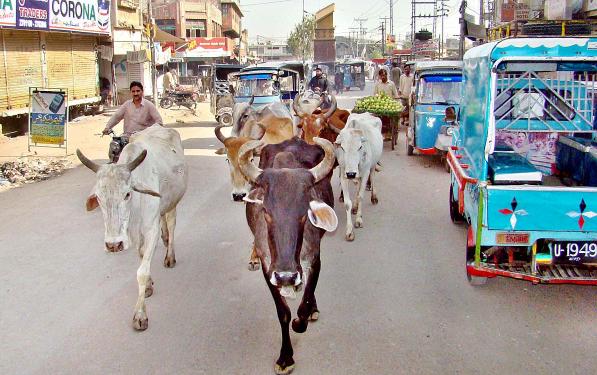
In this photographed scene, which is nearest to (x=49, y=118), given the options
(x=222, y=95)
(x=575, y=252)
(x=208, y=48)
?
(x=222, y=95)

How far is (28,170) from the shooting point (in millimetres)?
11516

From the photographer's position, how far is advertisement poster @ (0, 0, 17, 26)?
1565 cm

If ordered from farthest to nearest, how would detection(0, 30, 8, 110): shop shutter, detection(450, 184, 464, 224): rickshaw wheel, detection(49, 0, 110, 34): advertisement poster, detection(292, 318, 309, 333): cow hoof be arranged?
1. detection(49, 0, 110, 34): advertisement poster
2. detection(0, 30, 8, 110): shop shutter
3. detection(450, 184, 464, 224): rickshaw wheel
4. detection(292, 318, 309, 333): cow hoof

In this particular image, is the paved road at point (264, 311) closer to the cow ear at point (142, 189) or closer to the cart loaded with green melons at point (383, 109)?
the cow ear at point (142, 189)

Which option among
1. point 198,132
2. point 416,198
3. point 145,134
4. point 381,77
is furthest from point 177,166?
point 198,132

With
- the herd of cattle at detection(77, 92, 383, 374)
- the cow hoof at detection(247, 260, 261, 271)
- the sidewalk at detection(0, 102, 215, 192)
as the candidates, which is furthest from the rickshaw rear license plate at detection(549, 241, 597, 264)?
the sidewalk at detection(0, 102, 215, 192)

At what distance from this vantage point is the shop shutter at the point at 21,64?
55.2ft

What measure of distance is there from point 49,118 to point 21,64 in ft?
20.2

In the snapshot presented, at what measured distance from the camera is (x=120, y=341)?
468 cm

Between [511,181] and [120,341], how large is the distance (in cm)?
358

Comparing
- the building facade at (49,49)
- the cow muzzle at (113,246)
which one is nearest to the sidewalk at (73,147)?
the building facade at (49,49)

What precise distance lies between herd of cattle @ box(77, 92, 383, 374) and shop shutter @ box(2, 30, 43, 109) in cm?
1211

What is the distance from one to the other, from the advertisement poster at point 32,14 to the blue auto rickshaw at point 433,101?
11276 millimetres

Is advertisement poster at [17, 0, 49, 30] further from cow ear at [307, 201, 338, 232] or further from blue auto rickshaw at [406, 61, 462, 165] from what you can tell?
cow ear at [307, 201, 338, 232]
